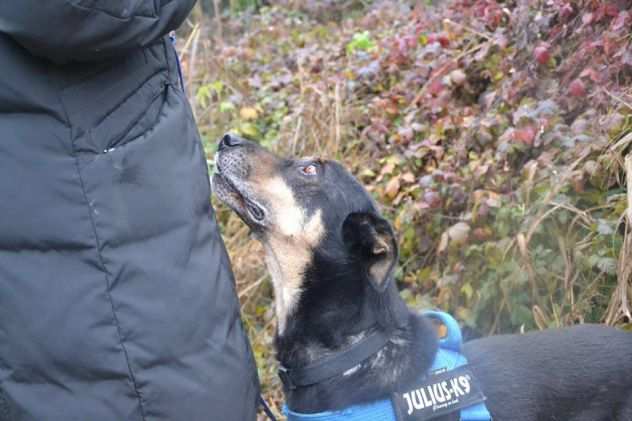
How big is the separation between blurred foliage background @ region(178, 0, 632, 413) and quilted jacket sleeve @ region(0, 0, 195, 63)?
2.86 meters

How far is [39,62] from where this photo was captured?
2.19 metres

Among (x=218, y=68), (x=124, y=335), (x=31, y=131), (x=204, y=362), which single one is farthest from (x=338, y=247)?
(x=218, y=68)

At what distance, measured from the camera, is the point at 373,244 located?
3.13 m

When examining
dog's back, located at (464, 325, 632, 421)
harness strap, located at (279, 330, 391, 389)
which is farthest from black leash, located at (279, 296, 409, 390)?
dog's back, located at (464, 325, 632, 421)

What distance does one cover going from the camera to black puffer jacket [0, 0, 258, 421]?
2.16 meters

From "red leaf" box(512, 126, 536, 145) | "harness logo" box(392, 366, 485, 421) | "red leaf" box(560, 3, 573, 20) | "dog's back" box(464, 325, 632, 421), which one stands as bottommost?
"dog's back" box(464, 325, 632, 421)

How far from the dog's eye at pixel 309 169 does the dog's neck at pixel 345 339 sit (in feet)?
1.48

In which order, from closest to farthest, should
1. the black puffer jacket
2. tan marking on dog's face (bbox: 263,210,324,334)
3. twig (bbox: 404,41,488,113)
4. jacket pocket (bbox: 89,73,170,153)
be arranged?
1. the black puffer jacket
2. jacket pocket (bbox: 89,73,170,153)
3. tan marking on dog's face (bbox: 263,210,324,334)
4. twig (bbox: 404,41,488,113)

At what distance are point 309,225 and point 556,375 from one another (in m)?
1.15

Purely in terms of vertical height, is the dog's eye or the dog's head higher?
the dog's eye

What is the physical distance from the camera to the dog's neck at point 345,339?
294cm

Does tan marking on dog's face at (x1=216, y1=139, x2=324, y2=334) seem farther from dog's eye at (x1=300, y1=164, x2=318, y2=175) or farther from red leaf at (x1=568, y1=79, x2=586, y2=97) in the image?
red leaf at (x1=568, y1=79, x2=586, y2=97)

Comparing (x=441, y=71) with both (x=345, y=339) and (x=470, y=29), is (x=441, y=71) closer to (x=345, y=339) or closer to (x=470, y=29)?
(x=470, y=29)

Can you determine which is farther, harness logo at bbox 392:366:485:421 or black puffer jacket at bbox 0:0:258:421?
harness logo at bbox 392:366:485:421
